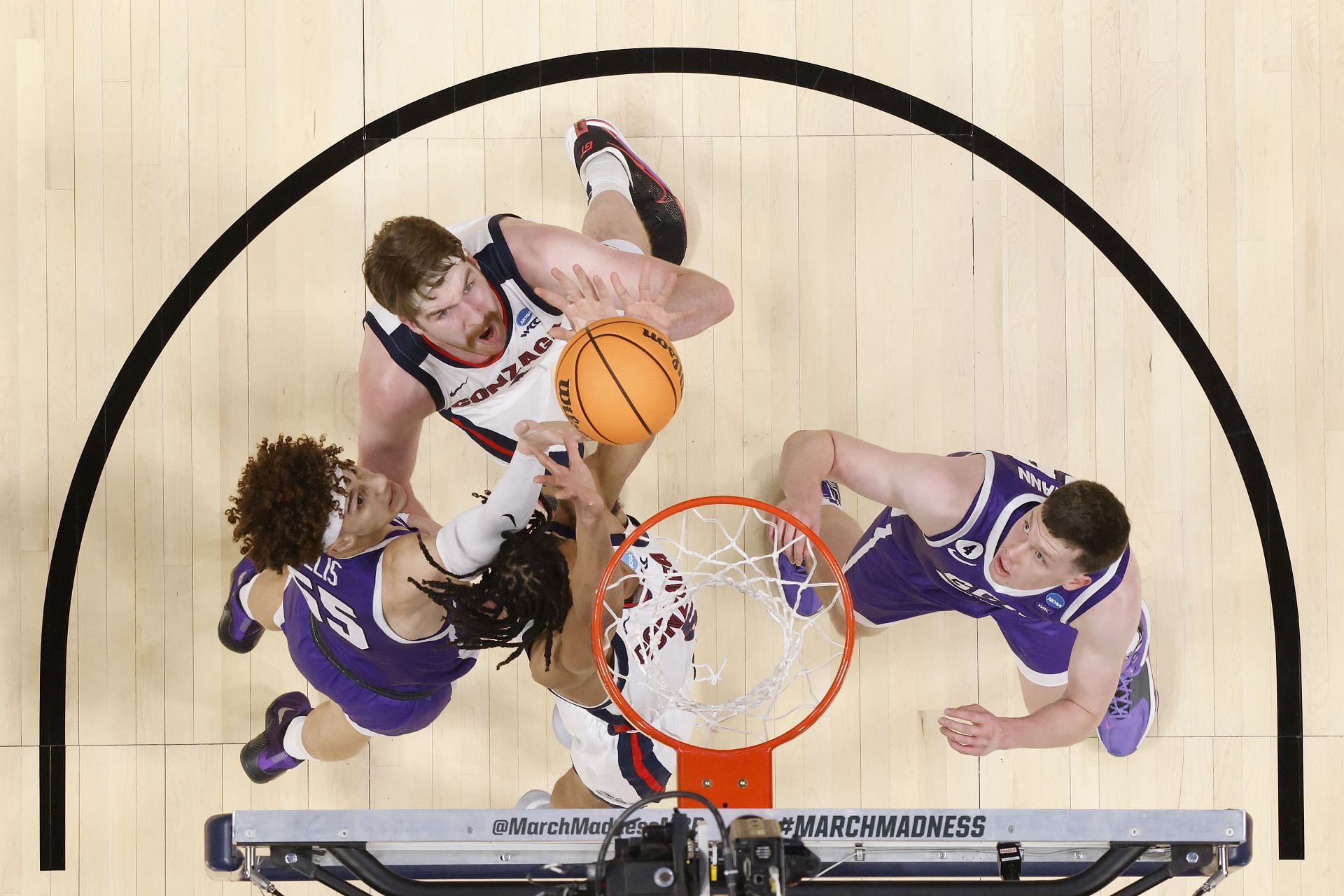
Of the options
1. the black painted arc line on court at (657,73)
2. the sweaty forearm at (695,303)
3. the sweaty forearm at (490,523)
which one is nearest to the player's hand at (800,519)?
the sweaty forearm at (695,303)

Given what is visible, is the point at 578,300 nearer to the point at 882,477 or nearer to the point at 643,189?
the point at 643,189

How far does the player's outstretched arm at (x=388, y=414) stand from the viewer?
3037 millimetres

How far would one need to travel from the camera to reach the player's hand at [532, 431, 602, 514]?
2.72m

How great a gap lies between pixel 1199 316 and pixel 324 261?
321 centimetres

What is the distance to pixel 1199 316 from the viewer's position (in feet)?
11.6

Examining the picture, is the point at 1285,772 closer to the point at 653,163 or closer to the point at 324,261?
the point at 653,163

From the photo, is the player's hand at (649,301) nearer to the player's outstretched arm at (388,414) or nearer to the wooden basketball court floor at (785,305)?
the wooden basketball court floor at (785,305)

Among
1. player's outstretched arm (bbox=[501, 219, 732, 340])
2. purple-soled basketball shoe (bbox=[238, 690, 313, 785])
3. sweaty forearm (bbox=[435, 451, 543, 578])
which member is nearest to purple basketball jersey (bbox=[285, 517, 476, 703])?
sweaty forearm (bbox=[435, 451, 543, 578])

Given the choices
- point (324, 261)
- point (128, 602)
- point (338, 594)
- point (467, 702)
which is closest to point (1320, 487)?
point (467, 702)

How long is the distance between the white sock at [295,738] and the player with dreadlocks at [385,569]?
0.35m

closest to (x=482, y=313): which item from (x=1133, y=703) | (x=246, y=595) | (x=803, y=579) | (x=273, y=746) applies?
(x=246, y=595)

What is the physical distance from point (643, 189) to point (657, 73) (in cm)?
49

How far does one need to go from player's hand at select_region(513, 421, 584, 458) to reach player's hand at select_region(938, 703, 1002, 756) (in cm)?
143

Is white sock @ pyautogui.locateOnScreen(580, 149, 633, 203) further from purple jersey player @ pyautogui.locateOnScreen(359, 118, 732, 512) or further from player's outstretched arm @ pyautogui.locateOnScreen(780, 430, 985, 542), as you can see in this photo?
player's outstretched arm @ pyautogui.locateOnScreen(780, 430, 985, 542)
